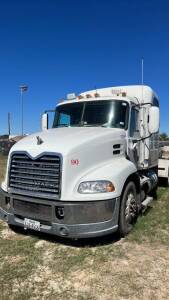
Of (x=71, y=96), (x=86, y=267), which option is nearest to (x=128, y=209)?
(x=86, y=267)

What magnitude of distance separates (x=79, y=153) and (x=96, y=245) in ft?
5.26

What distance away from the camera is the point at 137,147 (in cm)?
740

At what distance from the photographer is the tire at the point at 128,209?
220 inches

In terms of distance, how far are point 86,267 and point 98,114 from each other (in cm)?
323

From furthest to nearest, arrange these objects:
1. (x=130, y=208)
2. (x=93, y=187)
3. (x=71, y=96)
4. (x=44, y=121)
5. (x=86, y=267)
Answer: (x=44, y=121) < (x=71, y=96) < (x=130, y=208) < (x=93, y=187) < (x=86, y=267)

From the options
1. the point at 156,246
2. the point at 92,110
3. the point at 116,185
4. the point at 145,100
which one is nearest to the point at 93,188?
the point at 116,185

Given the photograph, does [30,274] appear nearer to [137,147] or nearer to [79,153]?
[79,153]

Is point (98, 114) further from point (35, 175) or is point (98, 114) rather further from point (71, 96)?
point (35, 175)

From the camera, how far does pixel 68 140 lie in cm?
543

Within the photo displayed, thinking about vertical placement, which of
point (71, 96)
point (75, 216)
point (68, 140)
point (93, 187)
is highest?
point (71, 96)

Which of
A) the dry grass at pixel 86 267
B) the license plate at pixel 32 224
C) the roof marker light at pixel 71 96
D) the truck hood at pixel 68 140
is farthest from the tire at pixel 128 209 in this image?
the roof marker light at pixel 71 96

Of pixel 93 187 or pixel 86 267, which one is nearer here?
pixel 86 267

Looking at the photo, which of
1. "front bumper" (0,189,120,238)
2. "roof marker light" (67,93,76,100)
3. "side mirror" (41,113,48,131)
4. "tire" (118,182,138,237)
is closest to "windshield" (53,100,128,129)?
"roof marker light" (67,93,76,100)

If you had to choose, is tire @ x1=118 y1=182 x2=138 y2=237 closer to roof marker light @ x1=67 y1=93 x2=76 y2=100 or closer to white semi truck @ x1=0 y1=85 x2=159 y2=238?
white semi truck @ x1=0 y1=85 x2=159 y2=238
